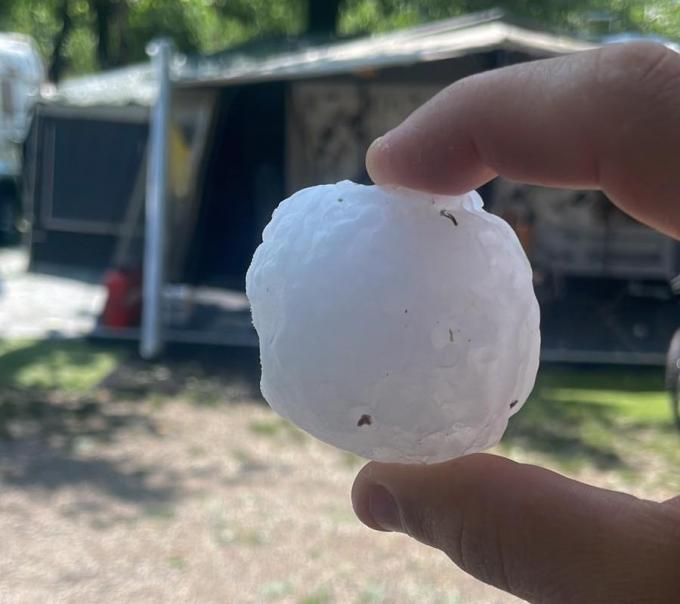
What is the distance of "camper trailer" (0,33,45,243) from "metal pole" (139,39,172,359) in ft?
24.0

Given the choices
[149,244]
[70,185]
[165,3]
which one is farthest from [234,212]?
[165,3]

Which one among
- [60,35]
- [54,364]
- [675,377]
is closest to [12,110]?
[54,364]

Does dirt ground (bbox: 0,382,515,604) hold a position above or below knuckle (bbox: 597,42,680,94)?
below

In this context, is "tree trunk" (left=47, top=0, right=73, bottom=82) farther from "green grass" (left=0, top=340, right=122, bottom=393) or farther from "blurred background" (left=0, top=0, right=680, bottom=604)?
"green grass" (left=0, top=340, right=122, bottom=393)

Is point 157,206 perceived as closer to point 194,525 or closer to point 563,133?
point 194,525

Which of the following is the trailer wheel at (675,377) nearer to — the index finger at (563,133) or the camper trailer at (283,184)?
the camper trailer at (283,184)

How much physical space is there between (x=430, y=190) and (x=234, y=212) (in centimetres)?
695

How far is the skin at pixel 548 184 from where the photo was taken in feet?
4.22

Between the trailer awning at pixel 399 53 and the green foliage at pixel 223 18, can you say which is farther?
the green foliage at pixel 223 18

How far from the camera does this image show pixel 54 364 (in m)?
6.32

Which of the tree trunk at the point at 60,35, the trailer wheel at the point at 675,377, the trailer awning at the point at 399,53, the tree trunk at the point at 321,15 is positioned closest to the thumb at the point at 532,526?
the trailer wheel at the point at 675,377

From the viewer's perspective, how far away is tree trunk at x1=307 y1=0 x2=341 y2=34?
12438 mm

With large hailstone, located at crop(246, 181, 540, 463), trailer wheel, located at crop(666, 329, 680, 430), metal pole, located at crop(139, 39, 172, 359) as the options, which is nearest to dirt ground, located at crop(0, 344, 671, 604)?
trailer wheel, located at crop(666, 329, 680, 430)

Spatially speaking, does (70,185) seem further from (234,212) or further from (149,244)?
(149,244)
